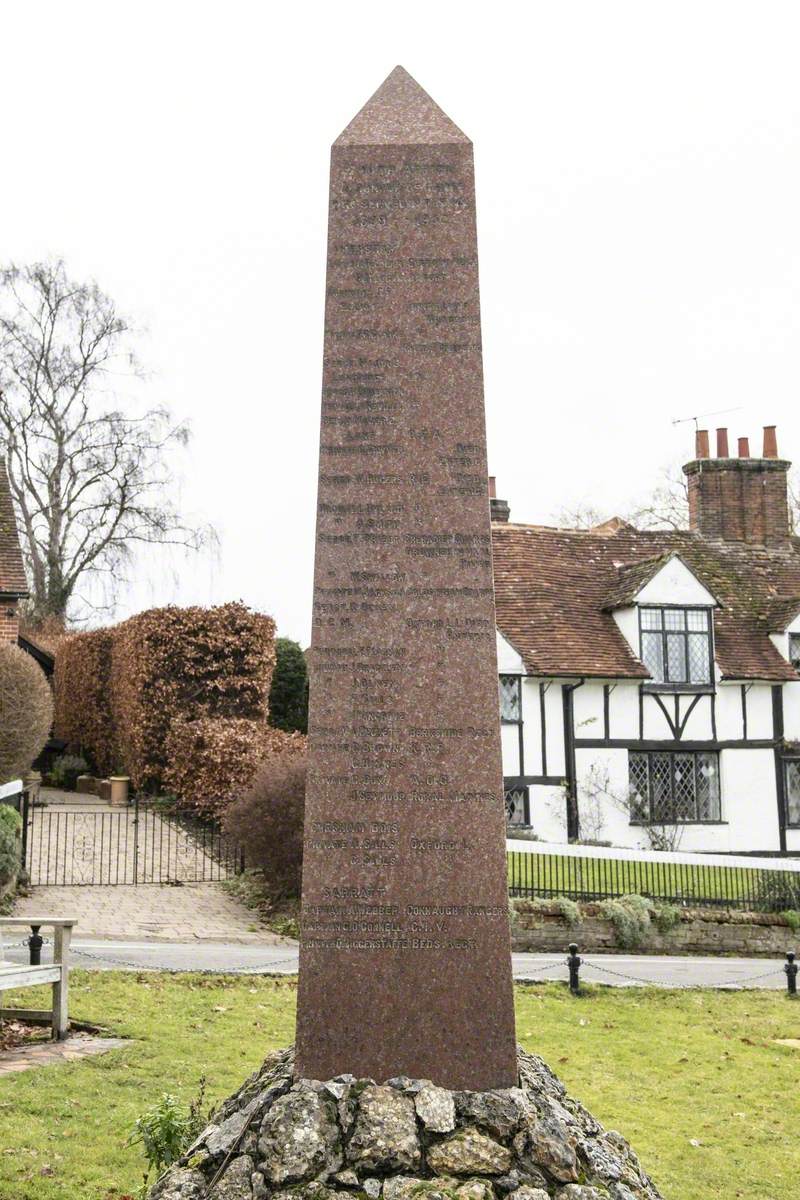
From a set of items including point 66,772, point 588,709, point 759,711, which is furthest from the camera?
point 66,772

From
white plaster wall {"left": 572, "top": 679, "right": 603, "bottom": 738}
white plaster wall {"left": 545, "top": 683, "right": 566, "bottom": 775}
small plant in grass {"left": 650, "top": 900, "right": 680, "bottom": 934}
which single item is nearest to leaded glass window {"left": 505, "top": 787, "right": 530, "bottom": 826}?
white plaster wall {"left": 545, "top": 683, "right": 566, "bottom": 775}

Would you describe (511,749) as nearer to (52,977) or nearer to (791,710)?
(791,710)

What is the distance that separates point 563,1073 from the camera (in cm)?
847

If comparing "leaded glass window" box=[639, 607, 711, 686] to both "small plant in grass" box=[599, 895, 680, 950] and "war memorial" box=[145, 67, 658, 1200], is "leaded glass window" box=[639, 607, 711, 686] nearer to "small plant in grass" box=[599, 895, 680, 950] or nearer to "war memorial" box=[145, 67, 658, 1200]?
"small plant in grass" box=[599, 895, 680, 950]

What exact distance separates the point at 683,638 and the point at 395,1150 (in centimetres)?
2117

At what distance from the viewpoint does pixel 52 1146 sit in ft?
20.0

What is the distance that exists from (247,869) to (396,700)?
13266 millimetres

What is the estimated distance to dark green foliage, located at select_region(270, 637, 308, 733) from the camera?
1190 inches

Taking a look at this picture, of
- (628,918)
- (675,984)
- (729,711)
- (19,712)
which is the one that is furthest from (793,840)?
(19,712)

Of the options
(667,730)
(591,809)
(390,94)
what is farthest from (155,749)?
(390,94)

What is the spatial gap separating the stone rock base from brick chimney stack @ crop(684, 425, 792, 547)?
24.9 meters

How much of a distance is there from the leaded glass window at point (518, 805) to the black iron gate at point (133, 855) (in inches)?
228

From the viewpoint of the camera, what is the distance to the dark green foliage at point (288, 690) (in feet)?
99.1

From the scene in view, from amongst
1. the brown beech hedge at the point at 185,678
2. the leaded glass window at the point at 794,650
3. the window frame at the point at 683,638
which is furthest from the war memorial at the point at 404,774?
the leaded glass window at the point at 794,650
